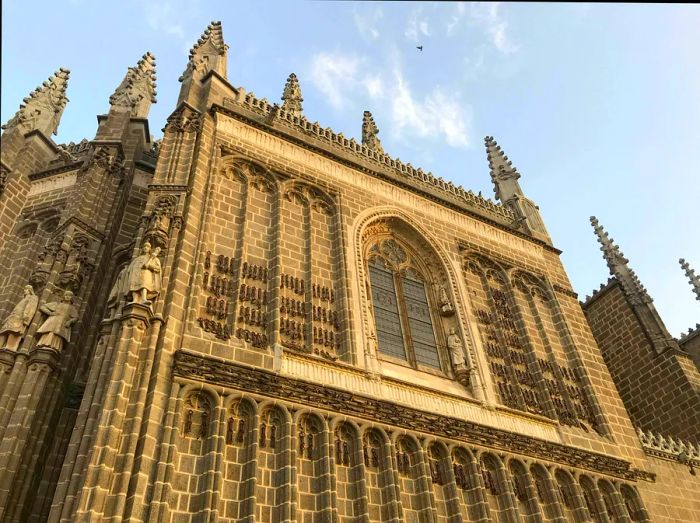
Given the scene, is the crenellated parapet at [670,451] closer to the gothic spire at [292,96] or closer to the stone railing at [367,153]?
the stone railing at [367,153]

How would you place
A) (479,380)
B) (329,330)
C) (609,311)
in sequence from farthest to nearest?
(609,311) → (479,380) → (329,330)

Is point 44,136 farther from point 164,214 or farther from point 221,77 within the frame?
point 164,214

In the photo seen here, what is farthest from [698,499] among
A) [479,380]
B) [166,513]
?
[166,513]

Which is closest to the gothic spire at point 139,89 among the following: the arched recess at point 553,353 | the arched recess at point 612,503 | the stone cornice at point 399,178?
the stone cornice at point 399,178

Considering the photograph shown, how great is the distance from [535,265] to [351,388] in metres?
9.66

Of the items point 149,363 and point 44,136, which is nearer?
point 149,363

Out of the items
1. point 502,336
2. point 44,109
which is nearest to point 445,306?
point 502,336

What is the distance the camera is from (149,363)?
9000mm

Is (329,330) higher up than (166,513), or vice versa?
(329,330)

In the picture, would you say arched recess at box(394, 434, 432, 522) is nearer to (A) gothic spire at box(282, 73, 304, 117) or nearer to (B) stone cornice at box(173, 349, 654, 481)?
(B) stone cornice at box(173, 349, 654, 481)

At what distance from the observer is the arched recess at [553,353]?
14.4 meters

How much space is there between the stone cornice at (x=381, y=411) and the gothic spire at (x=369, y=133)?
37.5 ft

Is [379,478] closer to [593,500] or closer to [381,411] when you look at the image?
[381,411]

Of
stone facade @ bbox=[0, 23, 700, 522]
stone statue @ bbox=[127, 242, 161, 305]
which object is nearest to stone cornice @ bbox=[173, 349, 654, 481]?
stone facade @ bbox=[0, 23, 700, 522]
